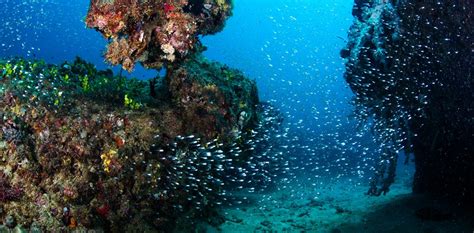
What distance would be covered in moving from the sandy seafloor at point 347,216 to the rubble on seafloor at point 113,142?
73.0 inches

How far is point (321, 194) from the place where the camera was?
51.2 feet

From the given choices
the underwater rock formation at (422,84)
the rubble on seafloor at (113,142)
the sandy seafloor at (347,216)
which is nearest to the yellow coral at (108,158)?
the rubble on seafloor at (113,142)

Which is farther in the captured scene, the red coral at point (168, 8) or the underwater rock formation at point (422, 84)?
the underwater rock formation at point (422, 84)

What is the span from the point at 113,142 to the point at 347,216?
7526 mm

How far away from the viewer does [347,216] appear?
10.6 m

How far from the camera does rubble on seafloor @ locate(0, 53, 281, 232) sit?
586 cm

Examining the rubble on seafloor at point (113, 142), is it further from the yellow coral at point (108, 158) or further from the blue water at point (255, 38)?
the blue water at point (255, 38)

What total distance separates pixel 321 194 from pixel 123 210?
36.3 ft

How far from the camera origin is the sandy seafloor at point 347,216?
29.5 feet

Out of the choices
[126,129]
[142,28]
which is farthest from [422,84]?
[126,129]

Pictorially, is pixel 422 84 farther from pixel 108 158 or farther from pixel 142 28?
pixel 108 158

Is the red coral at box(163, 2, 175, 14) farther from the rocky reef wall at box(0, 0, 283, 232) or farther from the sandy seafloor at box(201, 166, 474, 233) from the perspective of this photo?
the sandy seafloor at box(201, 166, 474, 233)

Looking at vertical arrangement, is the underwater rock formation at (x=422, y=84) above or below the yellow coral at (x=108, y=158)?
above

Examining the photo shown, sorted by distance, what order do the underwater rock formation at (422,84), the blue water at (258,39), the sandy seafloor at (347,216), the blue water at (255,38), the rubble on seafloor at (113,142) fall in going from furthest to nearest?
1. the blue water at (255,38)
2. the blue water at (258,39)
3. the sandy seafloor at (347,216)
4. the underwater rock formation at (422,84)
5. the rubble on seafloor at (113,142)
